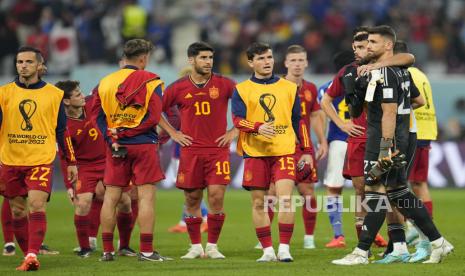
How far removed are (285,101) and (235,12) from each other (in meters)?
17.2

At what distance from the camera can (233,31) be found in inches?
1095

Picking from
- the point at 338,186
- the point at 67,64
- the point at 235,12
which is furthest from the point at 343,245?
the point at 235,12

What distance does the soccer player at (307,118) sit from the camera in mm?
13422

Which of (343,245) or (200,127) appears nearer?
(200,127)

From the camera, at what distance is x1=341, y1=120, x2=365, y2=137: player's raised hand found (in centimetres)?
1207

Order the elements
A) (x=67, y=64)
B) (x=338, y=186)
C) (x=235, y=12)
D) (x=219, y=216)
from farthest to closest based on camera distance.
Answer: (x=235, y=12), (x=67, y=64), (x=338, y=186), (x=219, y=216)

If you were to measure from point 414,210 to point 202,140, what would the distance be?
2.80 m

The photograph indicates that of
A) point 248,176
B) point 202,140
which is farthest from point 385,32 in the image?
point 202,140

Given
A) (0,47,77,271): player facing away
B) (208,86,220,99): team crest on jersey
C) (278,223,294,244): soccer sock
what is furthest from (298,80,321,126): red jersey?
(0,47,77,271): player facing away

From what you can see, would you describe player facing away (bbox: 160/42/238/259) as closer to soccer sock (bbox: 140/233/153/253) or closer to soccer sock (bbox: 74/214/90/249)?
soccer sock (bbox: 140/233/153/253)

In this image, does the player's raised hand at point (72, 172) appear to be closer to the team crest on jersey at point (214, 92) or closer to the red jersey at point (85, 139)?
the red jersey at point (85, 139)

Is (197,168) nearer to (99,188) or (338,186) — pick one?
(99,188)

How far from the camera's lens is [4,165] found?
11336 millimetres

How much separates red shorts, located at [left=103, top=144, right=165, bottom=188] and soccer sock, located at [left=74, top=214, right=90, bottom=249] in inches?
42.7
